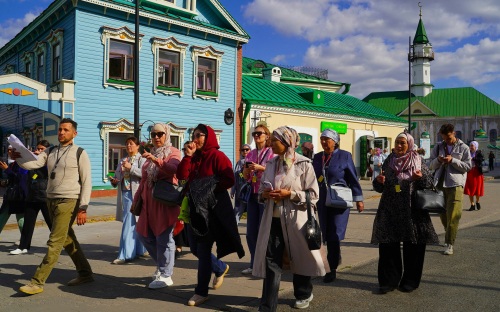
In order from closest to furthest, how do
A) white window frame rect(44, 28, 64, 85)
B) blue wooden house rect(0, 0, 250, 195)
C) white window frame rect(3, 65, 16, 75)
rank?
1. blue wooden house rect(0, 0, 250, 195)
2. white window frame rect(44, 28, 64, 85)
3. white window frame rect(3, 65, 16, 75)

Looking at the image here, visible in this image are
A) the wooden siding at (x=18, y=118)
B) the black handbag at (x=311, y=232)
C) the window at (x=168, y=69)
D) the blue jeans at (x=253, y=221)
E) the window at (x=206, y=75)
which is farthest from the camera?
the window at (x=206, y=75)

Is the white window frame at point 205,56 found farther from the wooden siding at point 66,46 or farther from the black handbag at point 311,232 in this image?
the black handbag at point 311,232

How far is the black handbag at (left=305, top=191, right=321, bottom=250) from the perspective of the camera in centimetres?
394

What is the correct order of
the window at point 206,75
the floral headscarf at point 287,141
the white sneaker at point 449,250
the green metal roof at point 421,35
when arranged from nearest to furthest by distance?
the floral headscarf at point 287,141
the white sneaker at point 449,250
the window at point 206,75
the green metal roof at point 421,35

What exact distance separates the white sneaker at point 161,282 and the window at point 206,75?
14.5 metres

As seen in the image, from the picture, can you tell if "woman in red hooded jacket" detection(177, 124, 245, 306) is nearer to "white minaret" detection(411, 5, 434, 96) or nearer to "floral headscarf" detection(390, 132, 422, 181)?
"floral headscarf" detection(390, 132, 422, 181)

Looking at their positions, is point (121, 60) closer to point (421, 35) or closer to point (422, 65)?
point (421, 35)

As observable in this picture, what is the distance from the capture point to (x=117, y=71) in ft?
54.3

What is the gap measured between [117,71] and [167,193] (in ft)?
42.0

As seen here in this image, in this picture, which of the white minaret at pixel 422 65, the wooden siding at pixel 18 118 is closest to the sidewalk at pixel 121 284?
the wooden siding at pixel 18 118

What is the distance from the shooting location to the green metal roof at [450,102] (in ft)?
228

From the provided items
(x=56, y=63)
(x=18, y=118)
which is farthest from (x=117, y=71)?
(x=18, y=118)

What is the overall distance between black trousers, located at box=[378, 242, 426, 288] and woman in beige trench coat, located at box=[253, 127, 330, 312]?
107 centimetres

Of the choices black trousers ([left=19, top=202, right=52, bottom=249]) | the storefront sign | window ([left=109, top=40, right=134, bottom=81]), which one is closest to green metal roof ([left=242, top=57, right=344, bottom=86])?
the storefront sign
